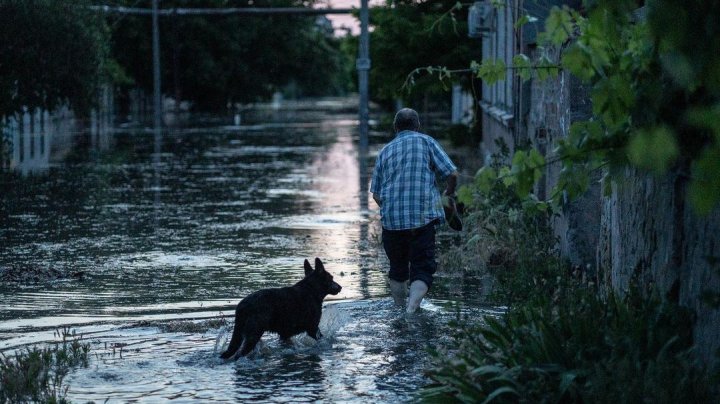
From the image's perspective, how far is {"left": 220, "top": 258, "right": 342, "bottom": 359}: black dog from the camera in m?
8.09

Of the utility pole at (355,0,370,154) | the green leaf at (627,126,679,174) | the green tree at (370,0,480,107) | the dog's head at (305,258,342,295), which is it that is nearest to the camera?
the green leaf at (627,126,679,174)

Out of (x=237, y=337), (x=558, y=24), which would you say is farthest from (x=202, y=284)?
(x=558, y=24)

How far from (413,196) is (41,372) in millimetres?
3483

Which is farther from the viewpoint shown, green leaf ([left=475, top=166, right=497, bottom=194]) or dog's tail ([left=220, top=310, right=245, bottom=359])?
dog's tail ([left=220, top=310, right=245, bottom=359])

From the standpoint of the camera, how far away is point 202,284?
11617 millimetres

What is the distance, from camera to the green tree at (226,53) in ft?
239

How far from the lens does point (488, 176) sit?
6148 millimetres

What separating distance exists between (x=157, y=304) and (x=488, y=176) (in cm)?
499

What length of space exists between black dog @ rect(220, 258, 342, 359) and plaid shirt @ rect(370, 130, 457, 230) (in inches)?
43.4

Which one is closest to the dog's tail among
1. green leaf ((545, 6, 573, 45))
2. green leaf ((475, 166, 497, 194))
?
green leaf ((475, 166, 497, 194))

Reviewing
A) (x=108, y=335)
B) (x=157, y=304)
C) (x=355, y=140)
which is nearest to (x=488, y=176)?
(x=108, y=335)

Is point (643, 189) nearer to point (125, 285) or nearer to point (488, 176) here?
point (488, 176)

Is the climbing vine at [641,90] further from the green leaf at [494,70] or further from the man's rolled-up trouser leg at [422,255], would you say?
the man's rolled-up trouser leg at [422,255]

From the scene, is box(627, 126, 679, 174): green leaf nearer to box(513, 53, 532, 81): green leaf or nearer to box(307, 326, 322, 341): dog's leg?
box(513, 53, 532, 81): green leaf
